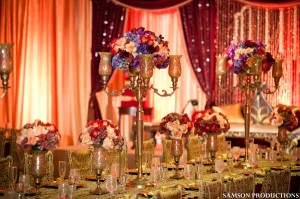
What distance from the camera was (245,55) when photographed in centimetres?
527

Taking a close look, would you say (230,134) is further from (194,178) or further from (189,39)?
(194,178)

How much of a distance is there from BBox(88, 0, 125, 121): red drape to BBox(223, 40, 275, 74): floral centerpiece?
5.59 meters

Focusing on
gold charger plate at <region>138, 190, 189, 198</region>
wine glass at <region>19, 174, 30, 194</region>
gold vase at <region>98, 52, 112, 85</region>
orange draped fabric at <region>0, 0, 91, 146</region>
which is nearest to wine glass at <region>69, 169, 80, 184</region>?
wine glass at <region>19, 174, 30, 194</region>

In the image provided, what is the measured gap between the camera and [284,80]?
34.0 feet

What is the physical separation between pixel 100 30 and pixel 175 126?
6449 millimetres

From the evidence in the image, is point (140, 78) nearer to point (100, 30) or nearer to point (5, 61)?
point (5, 61)

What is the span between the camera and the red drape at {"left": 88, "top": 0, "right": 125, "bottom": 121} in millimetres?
10734

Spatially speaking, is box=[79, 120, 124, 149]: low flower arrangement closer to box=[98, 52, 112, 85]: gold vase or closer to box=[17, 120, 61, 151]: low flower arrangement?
box=[17, 120, 61, 151]: low flower arrangement

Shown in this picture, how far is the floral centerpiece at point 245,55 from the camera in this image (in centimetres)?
526

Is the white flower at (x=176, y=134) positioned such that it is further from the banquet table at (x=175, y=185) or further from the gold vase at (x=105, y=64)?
the gold vase at (x=105, y=64)

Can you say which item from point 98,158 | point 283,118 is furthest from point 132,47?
point 283,118

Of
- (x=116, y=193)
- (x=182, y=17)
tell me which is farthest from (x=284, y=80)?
(x=116, y=193)

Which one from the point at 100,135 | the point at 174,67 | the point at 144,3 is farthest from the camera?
the point at 144,3

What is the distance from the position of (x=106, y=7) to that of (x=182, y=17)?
1407 mm
